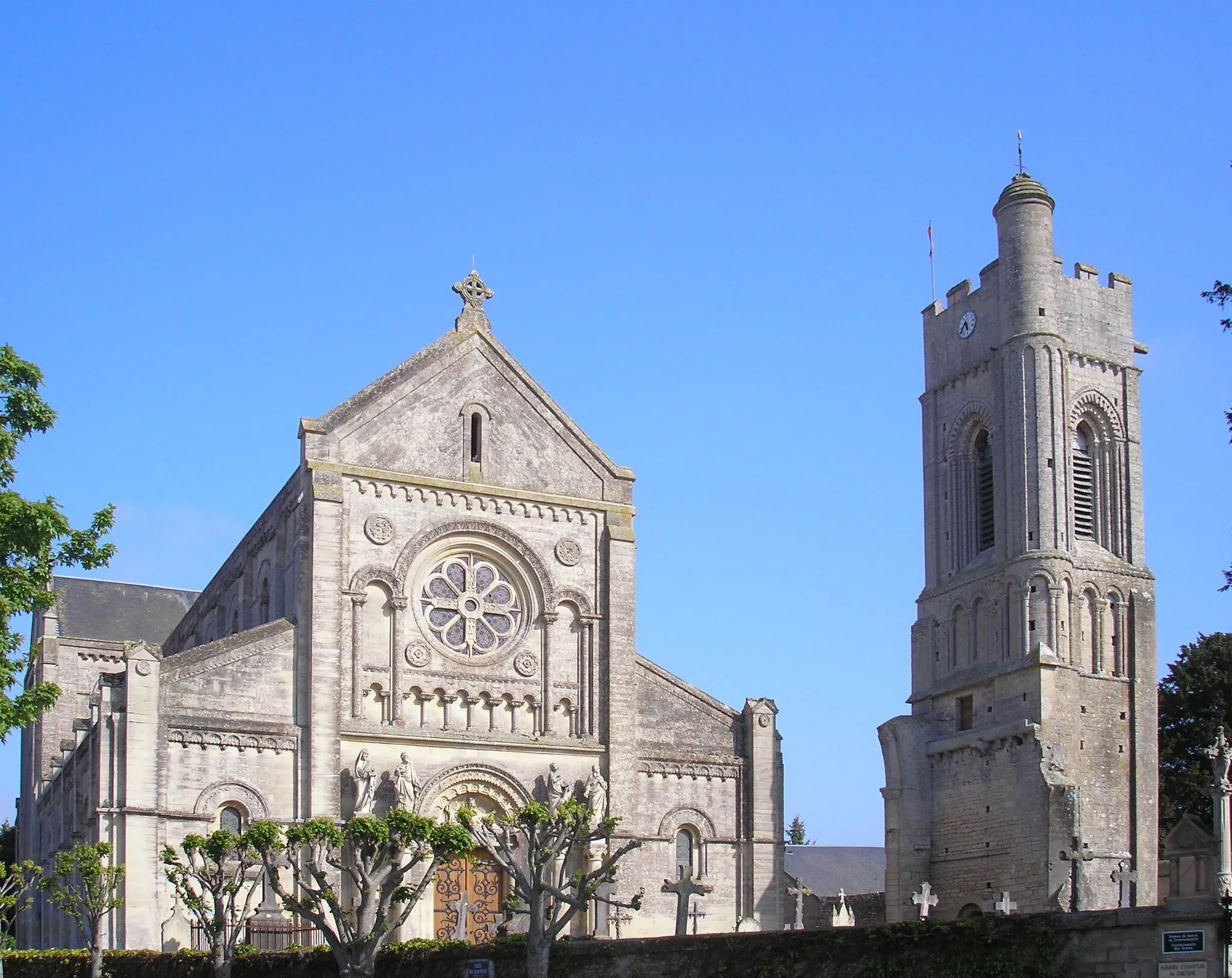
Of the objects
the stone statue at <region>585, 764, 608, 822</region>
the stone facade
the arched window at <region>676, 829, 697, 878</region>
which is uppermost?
the stone facade

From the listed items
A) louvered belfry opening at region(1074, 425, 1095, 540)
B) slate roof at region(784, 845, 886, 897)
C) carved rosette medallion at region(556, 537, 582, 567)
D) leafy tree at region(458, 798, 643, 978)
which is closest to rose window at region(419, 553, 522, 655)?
carved rosette medallion at region(556, 537, 582, 567)

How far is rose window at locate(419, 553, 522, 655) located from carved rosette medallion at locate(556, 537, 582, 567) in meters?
1.39

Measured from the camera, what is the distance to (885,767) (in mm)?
50406

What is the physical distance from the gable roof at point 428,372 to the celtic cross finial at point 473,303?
0.16 m

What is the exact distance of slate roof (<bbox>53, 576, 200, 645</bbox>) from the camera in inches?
2309

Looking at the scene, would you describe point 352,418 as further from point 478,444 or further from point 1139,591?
point 1139,591

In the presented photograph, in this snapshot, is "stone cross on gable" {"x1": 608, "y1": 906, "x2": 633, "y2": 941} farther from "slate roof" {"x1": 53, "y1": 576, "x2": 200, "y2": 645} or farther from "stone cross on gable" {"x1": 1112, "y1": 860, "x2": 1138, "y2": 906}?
"slate roof" {"x1": 53, "y1": 576, "x2": 200, "y2": 645}

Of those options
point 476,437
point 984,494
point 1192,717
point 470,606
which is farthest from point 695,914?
point 1192,717

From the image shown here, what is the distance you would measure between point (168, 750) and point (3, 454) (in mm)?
9410

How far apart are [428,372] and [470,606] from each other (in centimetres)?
551

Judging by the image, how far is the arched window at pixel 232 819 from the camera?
114ft

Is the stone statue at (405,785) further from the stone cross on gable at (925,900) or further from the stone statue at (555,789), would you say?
the stone cross on gable at (925,900)

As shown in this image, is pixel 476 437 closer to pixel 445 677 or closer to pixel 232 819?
pixel 445 677

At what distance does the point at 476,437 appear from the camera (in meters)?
39.5
